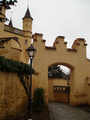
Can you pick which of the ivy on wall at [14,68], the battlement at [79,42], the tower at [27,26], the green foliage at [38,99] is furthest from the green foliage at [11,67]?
the tower at [27,26]

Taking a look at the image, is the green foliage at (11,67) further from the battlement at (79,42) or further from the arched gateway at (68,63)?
the battlement at (79,42)

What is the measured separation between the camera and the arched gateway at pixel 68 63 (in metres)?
9.07

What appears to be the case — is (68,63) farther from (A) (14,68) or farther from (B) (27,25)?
(B) (27,25)

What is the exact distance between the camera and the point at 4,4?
3898mm

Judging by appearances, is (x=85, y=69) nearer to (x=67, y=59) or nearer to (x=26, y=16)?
(x=67, y=59)

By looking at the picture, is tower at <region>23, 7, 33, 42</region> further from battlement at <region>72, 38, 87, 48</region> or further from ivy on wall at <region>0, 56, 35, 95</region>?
ivy on wall at <region>0, 56, 35, 95</region>

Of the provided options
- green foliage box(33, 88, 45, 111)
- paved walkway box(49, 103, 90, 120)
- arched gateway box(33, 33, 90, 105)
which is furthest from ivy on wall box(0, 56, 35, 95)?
paved walkway box(49, 103, 90, 120)

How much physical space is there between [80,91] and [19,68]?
5.84 m

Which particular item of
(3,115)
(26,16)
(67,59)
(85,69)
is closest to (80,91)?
(85,69)

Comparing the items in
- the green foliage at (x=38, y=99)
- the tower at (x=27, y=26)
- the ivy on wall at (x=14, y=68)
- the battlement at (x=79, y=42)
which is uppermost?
the tower at (x=27, y=26)

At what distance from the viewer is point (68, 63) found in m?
9.67

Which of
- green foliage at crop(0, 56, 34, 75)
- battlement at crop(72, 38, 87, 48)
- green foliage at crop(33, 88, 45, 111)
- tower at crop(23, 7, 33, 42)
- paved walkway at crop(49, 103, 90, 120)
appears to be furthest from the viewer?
tower at crop(23, 7, 33, 42)

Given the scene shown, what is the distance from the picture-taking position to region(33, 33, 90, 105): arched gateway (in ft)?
29.8

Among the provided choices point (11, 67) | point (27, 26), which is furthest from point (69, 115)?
point (27, 26)
